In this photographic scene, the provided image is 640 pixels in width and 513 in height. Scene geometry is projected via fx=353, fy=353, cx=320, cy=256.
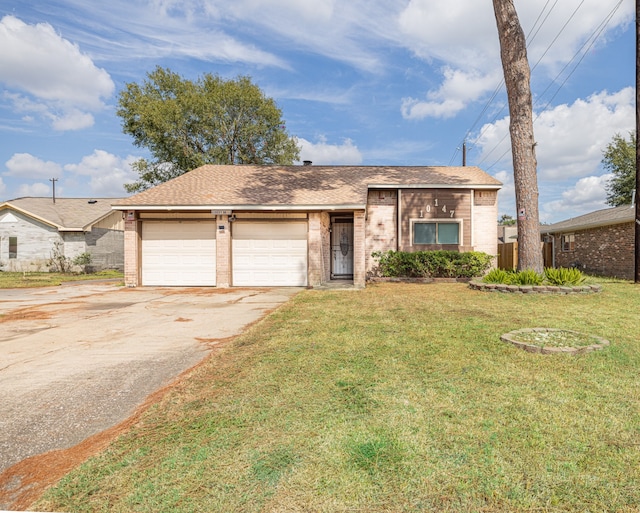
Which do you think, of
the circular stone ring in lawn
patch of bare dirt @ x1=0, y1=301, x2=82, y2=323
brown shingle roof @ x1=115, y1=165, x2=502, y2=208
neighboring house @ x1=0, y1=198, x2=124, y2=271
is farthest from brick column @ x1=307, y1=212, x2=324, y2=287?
neighboring house @ x1=0, y1=198, x2=124, y2=271

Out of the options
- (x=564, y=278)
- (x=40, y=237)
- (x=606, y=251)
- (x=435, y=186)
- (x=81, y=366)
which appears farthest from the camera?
(x=40, y=237)

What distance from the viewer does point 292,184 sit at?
14328 millimetres

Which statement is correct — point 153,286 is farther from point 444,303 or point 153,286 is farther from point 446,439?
point 446,439

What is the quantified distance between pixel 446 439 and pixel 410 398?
0.60 meters

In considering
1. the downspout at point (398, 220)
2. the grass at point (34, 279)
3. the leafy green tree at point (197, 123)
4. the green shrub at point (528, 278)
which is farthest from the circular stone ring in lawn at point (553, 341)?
the leafy green tree at point (197, 123)

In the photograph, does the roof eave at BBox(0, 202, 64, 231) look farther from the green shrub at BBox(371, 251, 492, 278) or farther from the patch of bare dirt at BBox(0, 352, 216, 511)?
the patch of bare dirt at BBox(0, 352, 216, 511)

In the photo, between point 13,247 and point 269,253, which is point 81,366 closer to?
point 269,253

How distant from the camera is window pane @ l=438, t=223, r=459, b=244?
14328 mm

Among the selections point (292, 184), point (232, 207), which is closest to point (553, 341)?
point (232, 207)

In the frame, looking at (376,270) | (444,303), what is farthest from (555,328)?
(376,270)

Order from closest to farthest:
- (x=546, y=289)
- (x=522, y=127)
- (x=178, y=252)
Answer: (x=546, y=289), (x=522, y=127), (x=178, y=252)

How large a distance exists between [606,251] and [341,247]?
1169cm

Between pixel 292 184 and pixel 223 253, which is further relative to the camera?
pixel 292 184

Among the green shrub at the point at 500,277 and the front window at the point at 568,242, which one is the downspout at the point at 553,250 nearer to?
the front window at the point at 568,242
